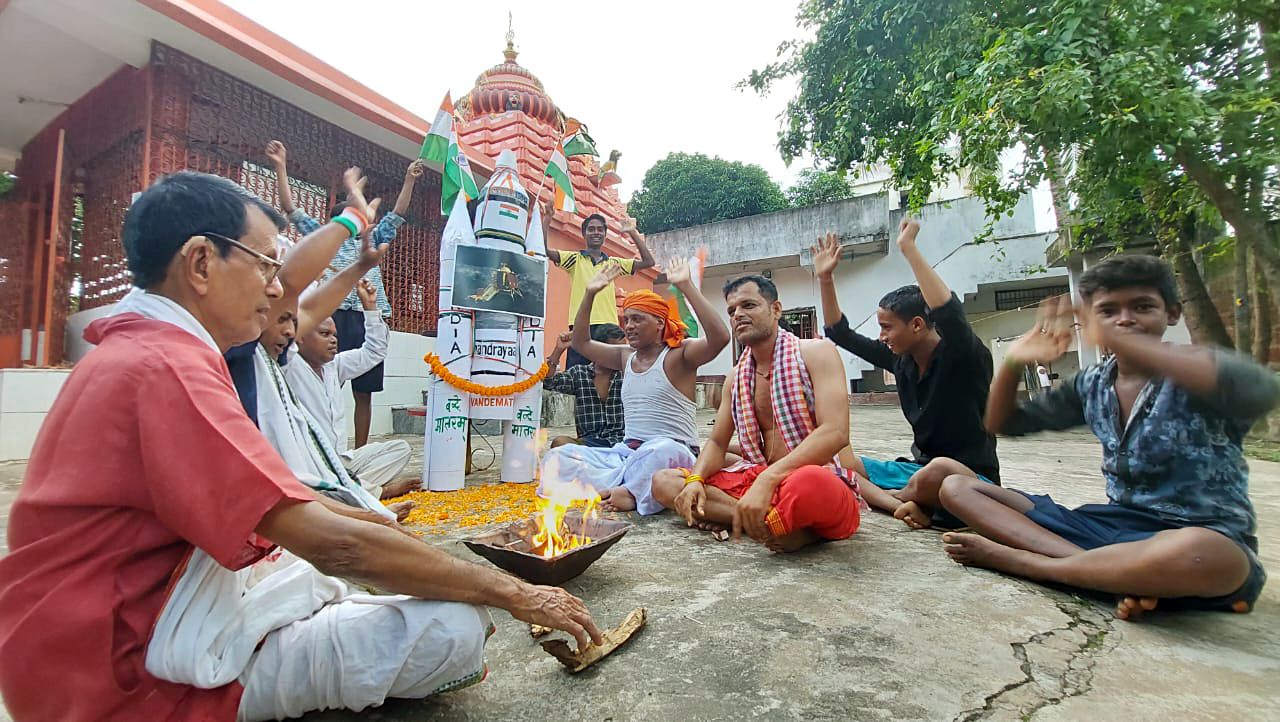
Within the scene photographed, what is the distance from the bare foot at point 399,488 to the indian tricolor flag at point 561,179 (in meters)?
2.71

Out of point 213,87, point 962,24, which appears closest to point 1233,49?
point 962,24

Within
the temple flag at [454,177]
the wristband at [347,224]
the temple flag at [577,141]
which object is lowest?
the wristband at [347,224]

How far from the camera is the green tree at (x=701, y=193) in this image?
889 inches

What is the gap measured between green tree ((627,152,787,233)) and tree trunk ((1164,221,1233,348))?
14.8 meters

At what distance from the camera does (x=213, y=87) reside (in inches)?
Result: 254

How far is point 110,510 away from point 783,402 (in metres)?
2.80

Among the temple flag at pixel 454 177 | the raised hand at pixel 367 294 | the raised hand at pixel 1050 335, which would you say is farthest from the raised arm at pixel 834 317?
the raised hand at pixel 367 294

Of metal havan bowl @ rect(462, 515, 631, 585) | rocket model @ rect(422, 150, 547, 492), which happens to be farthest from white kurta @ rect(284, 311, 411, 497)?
metal havan bowl @ rect(462, 515, 631, 585)

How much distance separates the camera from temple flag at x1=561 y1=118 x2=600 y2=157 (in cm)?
588

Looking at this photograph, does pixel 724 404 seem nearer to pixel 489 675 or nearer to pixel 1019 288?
pixel 489 675

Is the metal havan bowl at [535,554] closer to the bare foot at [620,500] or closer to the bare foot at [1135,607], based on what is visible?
the bare foot at [620,500]

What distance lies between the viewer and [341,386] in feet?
13.5

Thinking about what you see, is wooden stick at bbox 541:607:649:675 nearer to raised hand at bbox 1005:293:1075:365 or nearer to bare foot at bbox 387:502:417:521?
raised hand at bbox 1005:293:1075:365

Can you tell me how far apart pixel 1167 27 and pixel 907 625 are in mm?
6451
